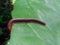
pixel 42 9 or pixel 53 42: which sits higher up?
pixel 42 9

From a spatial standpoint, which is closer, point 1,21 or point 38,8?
point 38,8

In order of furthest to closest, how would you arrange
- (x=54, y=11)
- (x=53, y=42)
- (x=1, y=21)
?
(x=1, y=21), (x=54, y=11), (x=53, y=42)

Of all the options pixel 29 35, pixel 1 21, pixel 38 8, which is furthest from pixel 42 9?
pixel 1 21

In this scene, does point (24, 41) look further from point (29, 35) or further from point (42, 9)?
point (42, 9)

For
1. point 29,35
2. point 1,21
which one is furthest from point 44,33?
point 1,21

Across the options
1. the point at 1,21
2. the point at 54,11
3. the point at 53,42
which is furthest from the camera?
the point at 1,21

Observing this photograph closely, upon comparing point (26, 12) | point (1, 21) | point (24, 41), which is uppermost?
point (1, 21)
